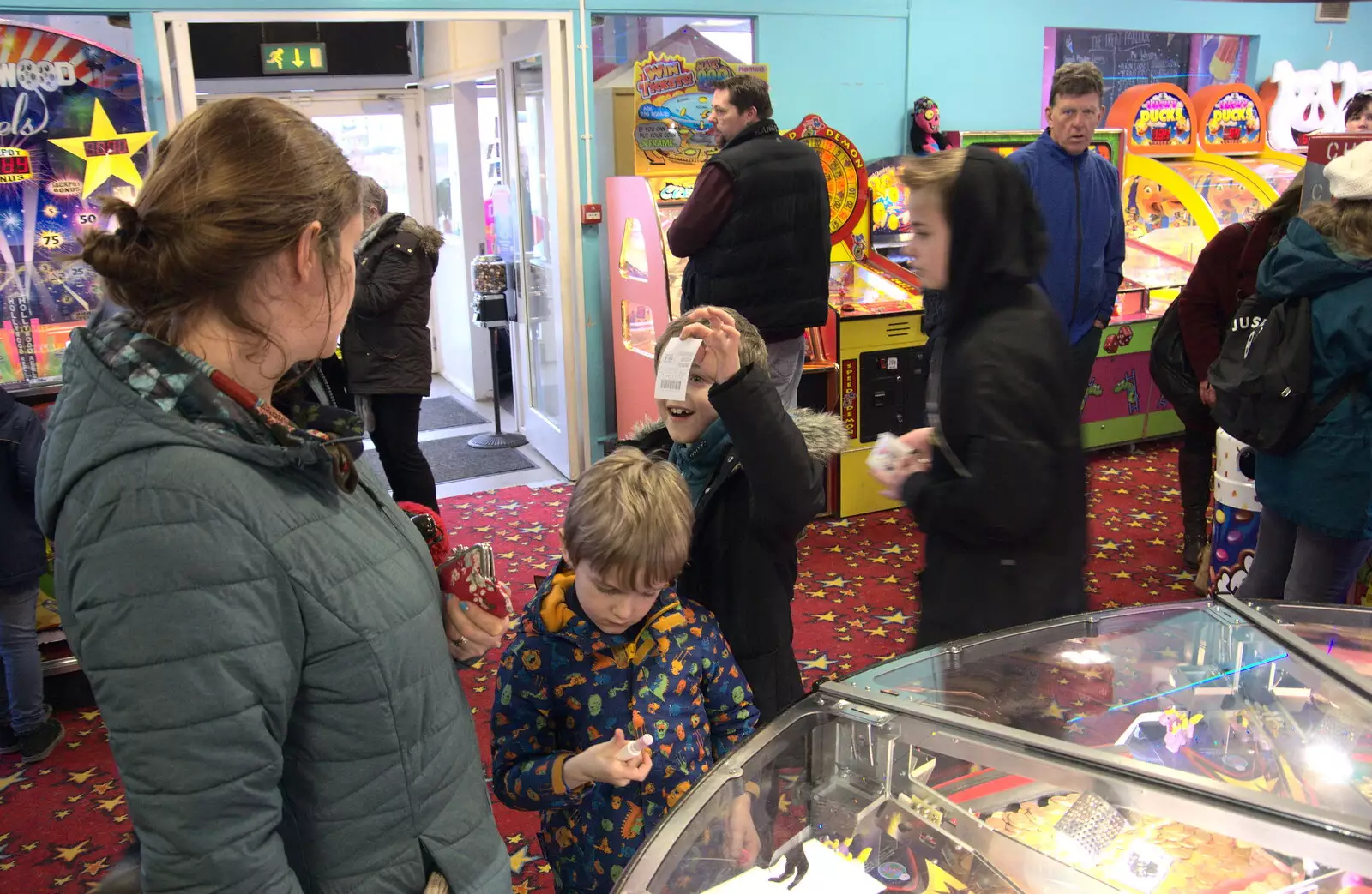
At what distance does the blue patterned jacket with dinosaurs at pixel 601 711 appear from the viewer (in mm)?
1521

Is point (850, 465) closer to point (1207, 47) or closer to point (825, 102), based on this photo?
point (825, 102)

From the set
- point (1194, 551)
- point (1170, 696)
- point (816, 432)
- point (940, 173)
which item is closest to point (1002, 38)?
point (1194, 551)

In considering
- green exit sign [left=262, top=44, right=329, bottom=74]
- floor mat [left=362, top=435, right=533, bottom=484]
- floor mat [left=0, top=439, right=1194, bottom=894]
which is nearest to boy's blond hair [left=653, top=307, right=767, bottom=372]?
floor mat [left=0, top=439, right=1194, bottom=894]

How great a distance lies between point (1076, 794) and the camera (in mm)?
1238

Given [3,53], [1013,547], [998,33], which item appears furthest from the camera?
[998,33]

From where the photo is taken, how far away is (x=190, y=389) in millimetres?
922

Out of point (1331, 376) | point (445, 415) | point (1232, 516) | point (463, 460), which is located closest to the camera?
point (1331, 376)

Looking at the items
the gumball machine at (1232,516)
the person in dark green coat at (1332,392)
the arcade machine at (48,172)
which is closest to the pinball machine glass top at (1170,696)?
the person in dark green coat at (1332,392)

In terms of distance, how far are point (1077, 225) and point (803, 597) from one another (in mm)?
1891

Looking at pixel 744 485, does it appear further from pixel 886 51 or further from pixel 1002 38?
pixel 1002 38

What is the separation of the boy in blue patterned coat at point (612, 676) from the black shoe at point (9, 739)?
7.58ft

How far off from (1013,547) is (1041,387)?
11.0 inches

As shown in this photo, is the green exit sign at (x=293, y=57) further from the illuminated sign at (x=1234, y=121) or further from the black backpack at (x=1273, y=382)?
the illuminated sign at (x=1234, y=121)

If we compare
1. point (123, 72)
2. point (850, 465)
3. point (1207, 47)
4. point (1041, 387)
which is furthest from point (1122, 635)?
point (1207, 47)
